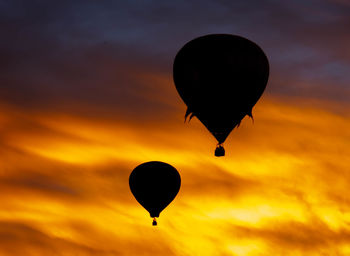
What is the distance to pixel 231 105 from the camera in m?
50.8

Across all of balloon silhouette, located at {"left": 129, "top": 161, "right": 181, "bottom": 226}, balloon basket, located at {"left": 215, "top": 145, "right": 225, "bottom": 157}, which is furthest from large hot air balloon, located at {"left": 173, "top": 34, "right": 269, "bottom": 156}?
balloon silhouette, located at {"left": 129, "top": 161, "right": 181, "bottom": 226}

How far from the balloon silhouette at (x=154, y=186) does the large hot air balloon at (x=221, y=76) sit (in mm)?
13746

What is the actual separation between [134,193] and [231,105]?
52.3ft

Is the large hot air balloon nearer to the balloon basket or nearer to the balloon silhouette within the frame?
the balloon basket

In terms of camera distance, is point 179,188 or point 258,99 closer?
point 258,99

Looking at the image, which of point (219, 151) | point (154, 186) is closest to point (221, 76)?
point (219, 151)

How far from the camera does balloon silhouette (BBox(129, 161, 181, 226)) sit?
6388 cm

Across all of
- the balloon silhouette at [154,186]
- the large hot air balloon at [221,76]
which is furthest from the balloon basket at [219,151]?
the balloon silhouette at [154,186]

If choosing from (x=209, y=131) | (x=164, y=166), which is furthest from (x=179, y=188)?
(x=209, y=131)

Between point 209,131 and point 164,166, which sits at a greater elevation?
point 164,166

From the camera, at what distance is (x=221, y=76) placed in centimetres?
5047

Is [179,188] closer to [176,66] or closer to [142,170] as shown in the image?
[142,170]

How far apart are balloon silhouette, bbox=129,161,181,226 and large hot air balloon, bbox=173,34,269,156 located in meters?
13.7

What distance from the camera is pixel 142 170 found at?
64812mm
